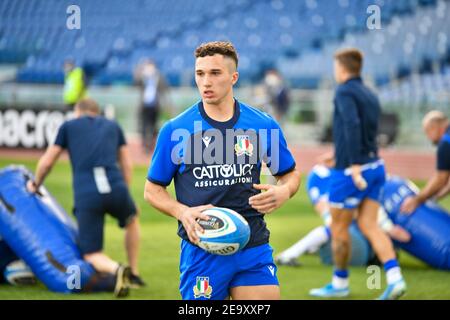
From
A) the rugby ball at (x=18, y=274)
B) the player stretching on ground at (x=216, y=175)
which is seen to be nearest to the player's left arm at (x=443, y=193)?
the rugby ball at (x=18, y=274)

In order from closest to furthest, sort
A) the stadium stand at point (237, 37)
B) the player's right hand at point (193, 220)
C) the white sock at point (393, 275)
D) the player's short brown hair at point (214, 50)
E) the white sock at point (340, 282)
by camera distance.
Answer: the player's right hand at point (193, 220) → the player's short brown hair at point (214, 50) → the white sock at point (393, 275) → the white sock at point (340, 282) → the stadium stand at point (237, 37)

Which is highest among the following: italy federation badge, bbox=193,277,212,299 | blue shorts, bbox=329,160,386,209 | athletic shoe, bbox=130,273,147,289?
blue shorts, bbox=329,160,386,209

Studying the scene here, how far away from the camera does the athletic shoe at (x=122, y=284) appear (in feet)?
27.1

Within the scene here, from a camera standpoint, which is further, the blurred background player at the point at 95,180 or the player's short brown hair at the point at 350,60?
the blurred background player at the point at 95,180

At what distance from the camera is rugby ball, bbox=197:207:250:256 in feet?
16.5

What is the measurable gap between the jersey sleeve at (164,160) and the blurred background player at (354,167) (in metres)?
3.26

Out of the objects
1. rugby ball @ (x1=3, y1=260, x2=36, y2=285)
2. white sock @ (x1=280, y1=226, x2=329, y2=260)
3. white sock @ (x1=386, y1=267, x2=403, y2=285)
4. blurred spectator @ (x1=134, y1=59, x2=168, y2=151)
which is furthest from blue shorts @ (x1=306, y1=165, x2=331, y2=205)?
blurred spectator @ (x1=134, y1=59, x2=168, y2=151)

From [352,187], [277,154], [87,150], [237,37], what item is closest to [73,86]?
[237,37]

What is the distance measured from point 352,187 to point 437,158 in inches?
57.9

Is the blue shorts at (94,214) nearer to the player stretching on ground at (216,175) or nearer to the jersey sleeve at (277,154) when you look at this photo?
the player stretching on ground at (216,175)

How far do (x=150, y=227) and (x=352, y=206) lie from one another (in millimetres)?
5142

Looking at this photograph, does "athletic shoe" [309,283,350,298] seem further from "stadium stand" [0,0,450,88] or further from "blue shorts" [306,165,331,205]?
"stadium stand" [0,0,450,88]

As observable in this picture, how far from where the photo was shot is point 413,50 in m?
24.6

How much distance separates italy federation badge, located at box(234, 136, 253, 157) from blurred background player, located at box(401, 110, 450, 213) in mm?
4409
